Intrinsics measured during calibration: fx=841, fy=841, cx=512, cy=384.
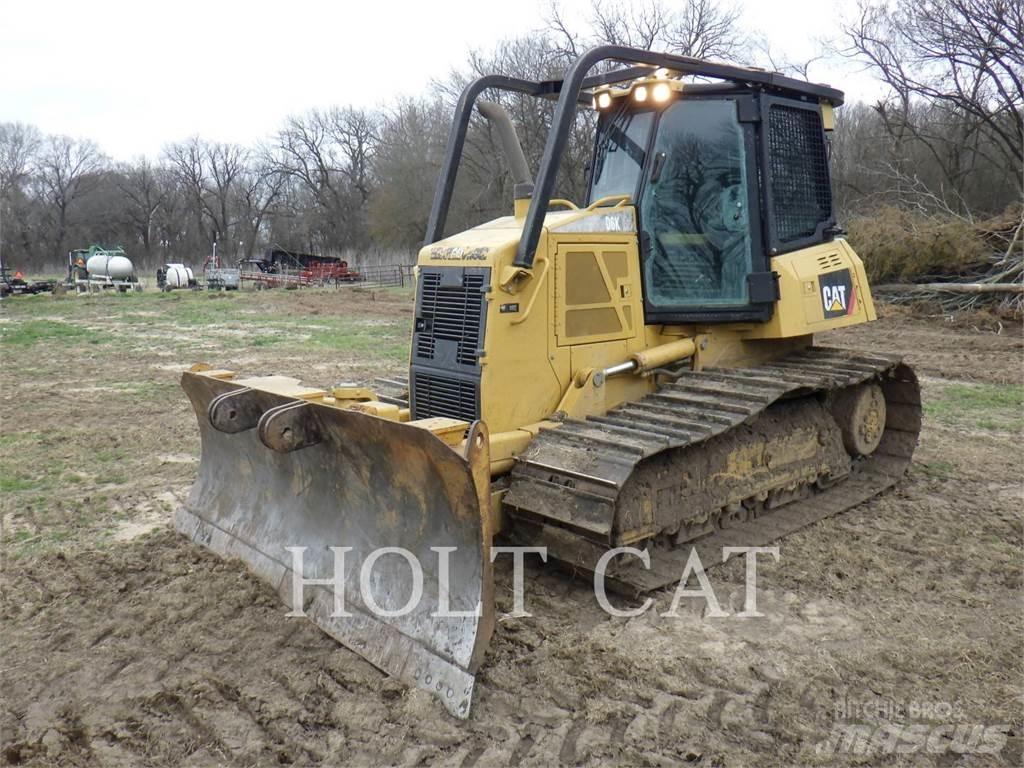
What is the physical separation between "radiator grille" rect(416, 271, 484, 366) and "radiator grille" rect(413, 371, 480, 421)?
0.12 m

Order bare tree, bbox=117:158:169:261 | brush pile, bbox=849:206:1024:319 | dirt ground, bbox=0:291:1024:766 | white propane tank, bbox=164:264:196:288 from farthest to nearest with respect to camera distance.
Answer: bare tree, bbox=117:158:169:261 < white propane tank, bbox=164:264:196:288 < brush pile, bbox=849:206:1024:319 < dirt ground, bbox=0:291:1024:766

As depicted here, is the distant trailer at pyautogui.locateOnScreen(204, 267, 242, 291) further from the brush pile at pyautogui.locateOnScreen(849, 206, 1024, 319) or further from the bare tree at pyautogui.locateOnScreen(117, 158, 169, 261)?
the bare tree at pyautogui.locateOnScreen(117, 158, 169, 261)

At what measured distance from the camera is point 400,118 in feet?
148

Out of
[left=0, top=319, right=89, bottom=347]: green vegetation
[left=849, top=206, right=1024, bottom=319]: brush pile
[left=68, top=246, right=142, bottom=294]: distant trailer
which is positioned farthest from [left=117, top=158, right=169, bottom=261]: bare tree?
[left=849, top=206, right=1024, bottom=319]: brush pile

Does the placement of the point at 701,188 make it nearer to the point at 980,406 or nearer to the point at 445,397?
the point at 445,397

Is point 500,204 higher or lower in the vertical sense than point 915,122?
lower

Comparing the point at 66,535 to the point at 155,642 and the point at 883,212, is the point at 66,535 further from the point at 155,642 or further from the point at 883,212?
the point at 883,212

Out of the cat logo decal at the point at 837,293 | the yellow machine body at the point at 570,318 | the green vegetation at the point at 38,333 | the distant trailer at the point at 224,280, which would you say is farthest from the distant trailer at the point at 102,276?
the cat logo decal at the point at 837,293

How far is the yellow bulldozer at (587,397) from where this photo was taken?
12.7 feet

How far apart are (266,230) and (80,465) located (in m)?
60.7

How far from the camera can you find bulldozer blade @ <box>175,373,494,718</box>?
11.6 ft

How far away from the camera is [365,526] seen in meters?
4.21

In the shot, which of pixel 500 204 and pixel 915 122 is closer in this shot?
pixel 915 122

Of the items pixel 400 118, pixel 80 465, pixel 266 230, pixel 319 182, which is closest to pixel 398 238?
pixel 400 118
